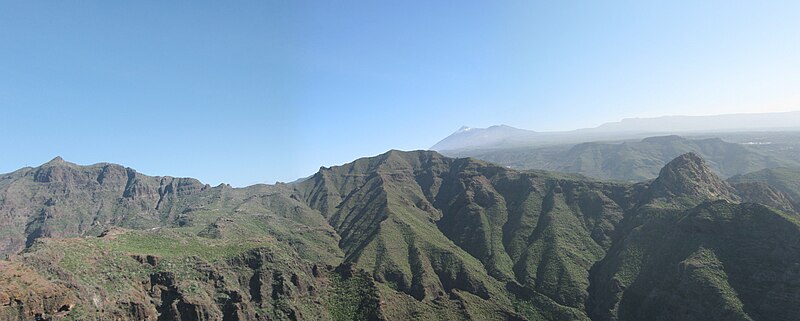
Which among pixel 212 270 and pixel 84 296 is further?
pixel 212 270

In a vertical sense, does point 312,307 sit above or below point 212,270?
below

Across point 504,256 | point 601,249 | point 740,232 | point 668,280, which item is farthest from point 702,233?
point 504,256

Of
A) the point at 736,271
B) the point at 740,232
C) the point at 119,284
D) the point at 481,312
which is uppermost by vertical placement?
the point at 119,284

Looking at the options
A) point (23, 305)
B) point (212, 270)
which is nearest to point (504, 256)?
point (212, 270)

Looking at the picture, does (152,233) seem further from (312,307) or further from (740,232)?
(740,232)

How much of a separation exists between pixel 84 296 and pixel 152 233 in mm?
64627

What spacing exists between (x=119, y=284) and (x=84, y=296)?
10534mm

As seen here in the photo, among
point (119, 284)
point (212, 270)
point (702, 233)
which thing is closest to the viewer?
point (119, 284)

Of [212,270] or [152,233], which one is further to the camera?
[152,233]

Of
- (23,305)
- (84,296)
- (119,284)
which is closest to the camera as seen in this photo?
(23,305)

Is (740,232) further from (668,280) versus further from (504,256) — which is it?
(504,256)

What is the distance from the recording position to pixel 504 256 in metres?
196

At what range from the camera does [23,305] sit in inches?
3211

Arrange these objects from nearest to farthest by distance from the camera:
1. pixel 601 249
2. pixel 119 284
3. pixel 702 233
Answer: pixel 119 284
pixel 702 233
pixel 601 249
